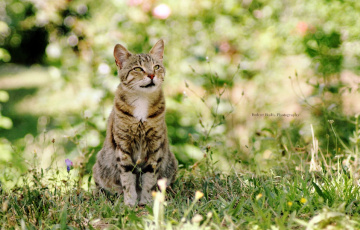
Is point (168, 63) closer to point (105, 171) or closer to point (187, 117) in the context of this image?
point (187, 117)

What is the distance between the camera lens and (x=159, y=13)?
12.7 feet

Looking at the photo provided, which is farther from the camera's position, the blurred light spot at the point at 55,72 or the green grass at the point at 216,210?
the blurred light spot at the point at 55,72

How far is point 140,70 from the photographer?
279 centimetres

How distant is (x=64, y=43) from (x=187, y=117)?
5.91 ft

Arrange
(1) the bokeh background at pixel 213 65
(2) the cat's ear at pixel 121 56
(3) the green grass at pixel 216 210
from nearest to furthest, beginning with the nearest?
(3) the green grass at pixel 216 210, (2) the cat's ear at pixel 121 56, (1) the bokeh background at pixel 213 65

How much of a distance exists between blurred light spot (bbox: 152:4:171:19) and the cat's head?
1.00 metres

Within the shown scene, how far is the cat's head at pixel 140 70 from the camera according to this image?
272 cm

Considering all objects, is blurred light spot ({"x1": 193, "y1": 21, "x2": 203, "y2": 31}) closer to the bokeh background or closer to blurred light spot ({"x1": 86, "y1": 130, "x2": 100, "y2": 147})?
the bokeh background

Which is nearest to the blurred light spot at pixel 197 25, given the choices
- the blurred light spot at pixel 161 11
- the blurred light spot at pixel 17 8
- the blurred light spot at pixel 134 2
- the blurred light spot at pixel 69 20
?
the blurred light spot at pixel 161 11

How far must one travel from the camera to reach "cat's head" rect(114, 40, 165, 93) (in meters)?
2.72

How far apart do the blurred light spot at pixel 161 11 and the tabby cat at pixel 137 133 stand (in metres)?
1.13

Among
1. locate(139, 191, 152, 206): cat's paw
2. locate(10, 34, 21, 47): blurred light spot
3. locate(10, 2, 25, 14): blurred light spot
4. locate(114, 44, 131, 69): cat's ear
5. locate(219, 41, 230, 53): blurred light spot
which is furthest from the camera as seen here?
locate(10, 34, 21, 47): blurred light spot

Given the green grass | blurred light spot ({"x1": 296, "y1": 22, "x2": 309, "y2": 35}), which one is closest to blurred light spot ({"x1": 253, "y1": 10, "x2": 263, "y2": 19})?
blurred light spot ({"x1": 296, "y1": 22, "x2": 309, "y2": 35})

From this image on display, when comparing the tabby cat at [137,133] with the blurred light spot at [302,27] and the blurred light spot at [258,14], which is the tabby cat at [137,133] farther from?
the blurred light spot at [258,14]
